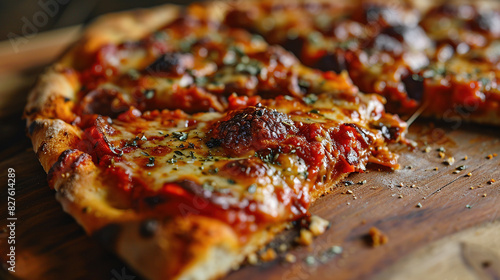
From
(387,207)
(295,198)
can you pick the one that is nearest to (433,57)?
(387,207)

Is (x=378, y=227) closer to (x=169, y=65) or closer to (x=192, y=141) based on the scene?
(x=192, y=141)

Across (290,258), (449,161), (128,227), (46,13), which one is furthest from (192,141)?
(46,13)

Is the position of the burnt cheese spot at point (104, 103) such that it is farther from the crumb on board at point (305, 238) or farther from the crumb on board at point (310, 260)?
the crumb on board at point (310, 260)

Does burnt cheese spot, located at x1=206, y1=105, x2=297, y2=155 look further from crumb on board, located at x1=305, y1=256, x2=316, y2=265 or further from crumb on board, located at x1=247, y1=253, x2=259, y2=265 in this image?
crumb on board, located at x1=305, y1=256, x2=316, y2=265

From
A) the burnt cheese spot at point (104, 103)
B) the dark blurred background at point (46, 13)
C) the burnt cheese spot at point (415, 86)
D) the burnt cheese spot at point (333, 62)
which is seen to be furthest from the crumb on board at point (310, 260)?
the dark blurred background at point (46, 13)

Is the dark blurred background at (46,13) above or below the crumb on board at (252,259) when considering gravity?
below

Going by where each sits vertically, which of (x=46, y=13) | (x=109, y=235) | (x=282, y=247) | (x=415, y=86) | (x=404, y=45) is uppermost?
(x=404, y=45)

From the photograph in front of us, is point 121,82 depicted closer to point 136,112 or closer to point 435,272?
point 136,112
